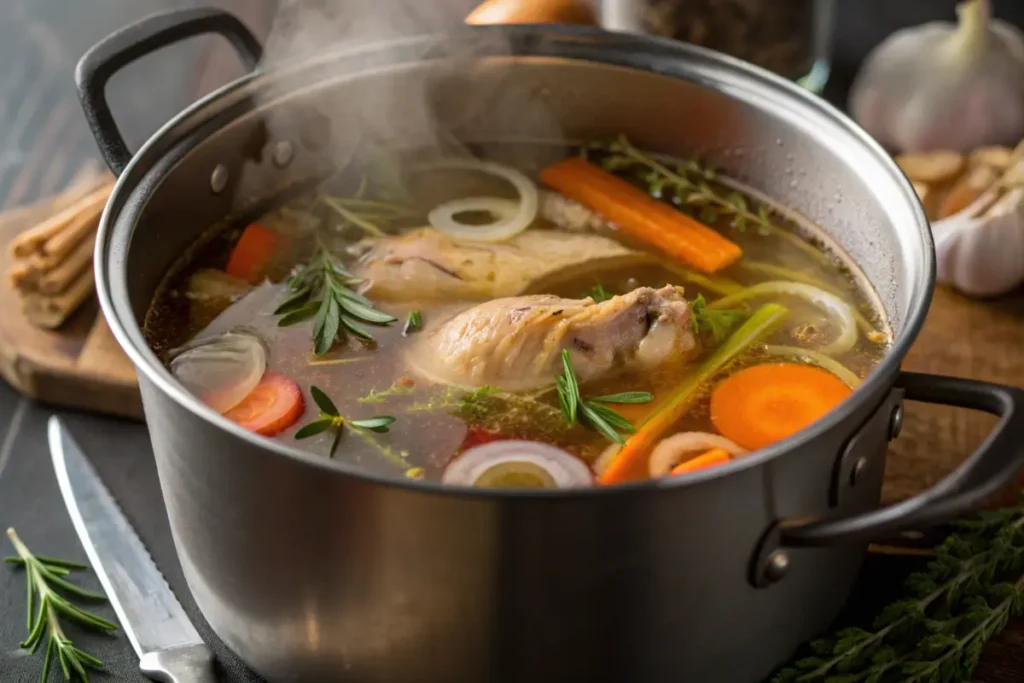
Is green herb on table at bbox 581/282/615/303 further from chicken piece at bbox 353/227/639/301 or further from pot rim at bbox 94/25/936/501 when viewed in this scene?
pot rim at bbox 94/25/936/501

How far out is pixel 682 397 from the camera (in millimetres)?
1716

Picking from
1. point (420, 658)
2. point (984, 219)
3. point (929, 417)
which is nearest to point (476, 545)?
point (420, 658)

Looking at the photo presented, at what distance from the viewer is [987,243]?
7.13ft

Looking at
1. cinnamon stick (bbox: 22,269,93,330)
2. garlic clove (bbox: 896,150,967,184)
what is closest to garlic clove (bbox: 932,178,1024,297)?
garlic clove (bbox: 896,150,967,184)

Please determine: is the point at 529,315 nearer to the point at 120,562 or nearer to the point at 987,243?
the point at 120,562

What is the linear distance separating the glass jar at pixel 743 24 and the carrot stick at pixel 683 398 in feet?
2.90

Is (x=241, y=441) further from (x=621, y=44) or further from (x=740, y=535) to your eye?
(x=621, y=44)

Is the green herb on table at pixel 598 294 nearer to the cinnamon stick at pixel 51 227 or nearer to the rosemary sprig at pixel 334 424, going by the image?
the rosemary sprig at pixel 334 424

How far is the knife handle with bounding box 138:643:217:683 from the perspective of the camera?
1.56m

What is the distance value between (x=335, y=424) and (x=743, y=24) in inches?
55.9

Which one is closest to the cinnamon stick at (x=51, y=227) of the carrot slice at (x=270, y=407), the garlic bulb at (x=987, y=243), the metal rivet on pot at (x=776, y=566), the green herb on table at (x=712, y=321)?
the carrot slice at (x=270, y=407)

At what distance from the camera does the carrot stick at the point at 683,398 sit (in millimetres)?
A: 1593

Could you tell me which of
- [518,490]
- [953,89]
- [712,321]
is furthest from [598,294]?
[953,89]

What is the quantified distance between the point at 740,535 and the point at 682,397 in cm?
44
